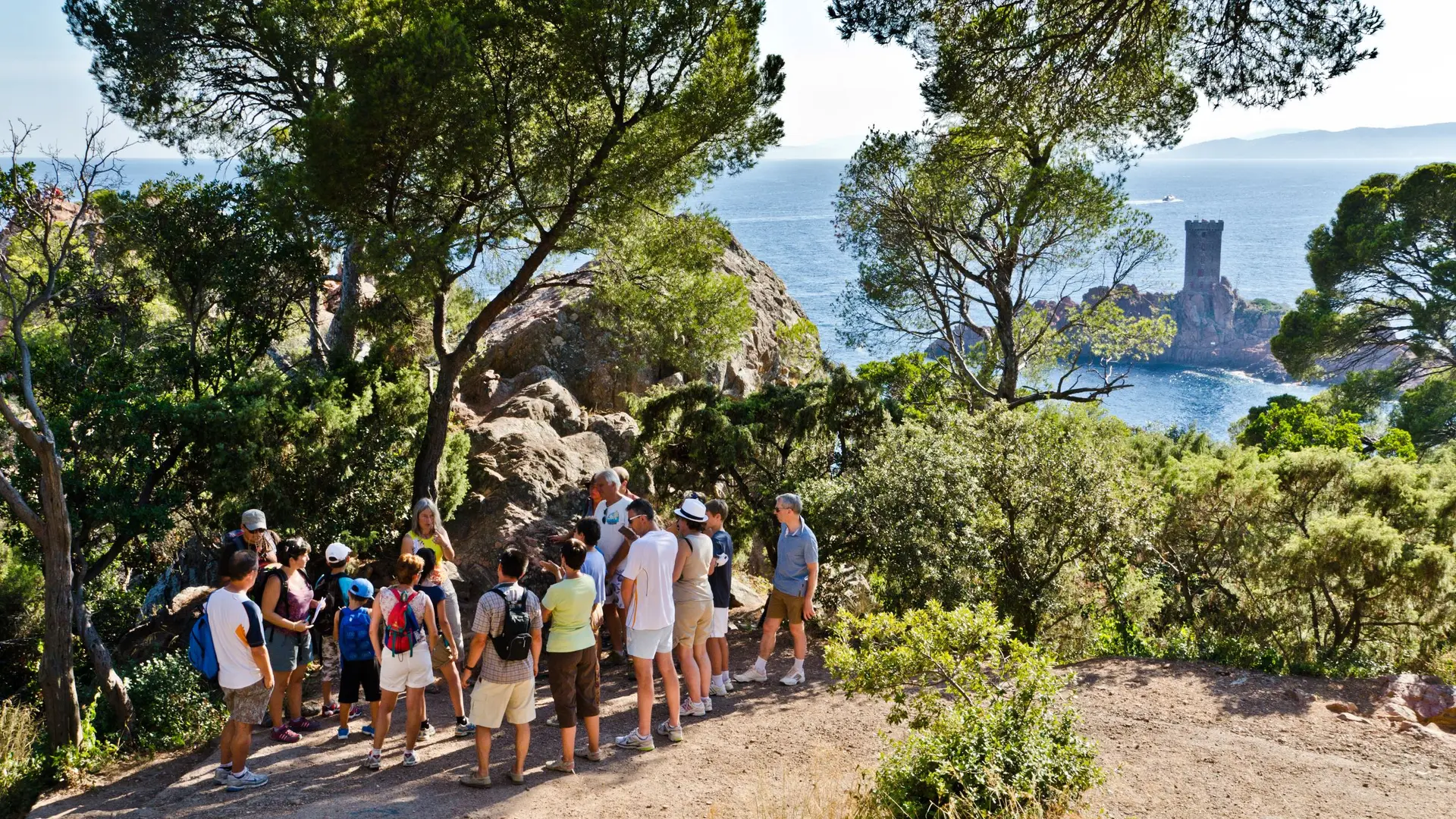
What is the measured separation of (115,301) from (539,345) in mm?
7625

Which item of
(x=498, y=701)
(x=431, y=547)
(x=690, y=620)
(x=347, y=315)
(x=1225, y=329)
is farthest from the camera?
(x=1225, y=329)

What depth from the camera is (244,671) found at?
667 cm

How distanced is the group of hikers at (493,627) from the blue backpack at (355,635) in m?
0.01

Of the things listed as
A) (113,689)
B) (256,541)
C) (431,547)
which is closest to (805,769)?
(431,547)

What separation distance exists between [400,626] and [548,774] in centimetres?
149

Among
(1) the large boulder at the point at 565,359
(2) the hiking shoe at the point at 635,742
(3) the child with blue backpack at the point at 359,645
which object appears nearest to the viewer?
(3) the child with blue backpack at the point at 359,645

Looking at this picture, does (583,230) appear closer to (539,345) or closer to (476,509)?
(476,509)

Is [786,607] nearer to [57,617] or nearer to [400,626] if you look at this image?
[400,626]

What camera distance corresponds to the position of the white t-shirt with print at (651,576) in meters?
7.18

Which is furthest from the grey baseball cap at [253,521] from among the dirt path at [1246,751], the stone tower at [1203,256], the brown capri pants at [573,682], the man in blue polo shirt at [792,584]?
the stone tower at [1203,256]

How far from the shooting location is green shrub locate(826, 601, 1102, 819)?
5828 millimetres

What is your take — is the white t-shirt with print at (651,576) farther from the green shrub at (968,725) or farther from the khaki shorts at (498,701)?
the green shrub at (968,725)

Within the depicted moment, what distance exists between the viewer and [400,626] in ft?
22.5

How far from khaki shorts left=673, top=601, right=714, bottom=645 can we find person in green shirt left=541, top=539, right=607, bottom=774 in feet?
3.11
